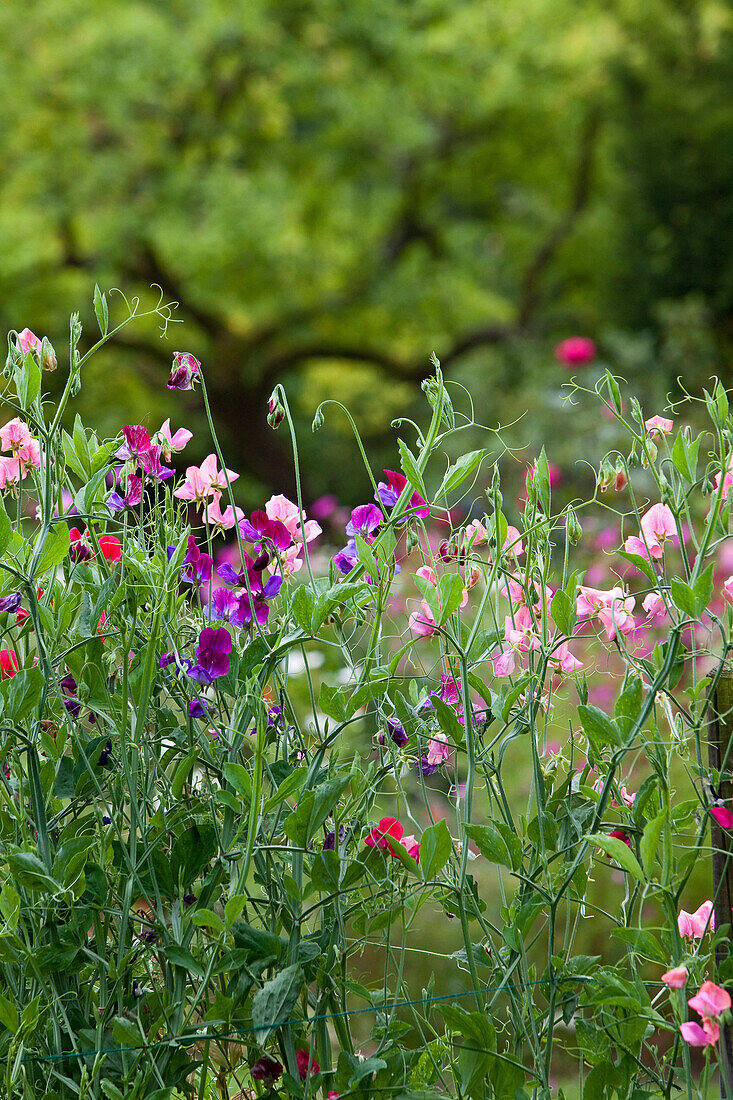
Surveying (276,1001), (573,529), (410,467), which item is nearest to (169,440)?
(410,467)

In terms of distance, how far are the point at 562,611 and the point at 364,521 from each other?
7.6 inches

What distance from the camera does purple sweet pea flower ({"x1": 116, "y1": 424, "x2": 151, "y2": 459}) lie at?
0.89m

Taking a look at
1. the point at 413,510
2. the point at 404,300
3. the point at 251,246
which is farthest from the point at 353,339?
the point at 413,510

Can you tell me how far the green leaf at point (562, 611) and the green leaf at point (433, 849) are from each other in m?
0.17

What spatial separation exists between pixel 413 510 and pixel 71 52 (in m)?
7.79

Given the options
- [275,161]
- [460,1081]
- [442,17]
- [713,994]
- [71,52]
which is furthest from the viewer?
[442,17]

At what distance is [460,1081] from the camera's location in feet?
2.71

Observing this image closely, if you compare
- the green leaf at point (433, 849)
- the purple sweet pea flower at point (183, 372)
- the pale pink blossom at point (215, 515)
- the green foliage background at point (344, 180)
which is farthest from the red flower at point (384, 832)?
the green foliage background at point (344, 180)

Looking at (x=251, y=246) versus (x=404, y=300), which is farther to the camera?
(x=404, y=300)

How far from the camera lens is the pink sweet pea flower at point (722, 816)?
808 mm

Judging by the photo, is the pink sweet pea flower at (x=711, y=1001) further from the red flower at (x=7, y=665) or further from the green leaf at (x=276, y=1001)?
the red flower at (x=7, y=665)

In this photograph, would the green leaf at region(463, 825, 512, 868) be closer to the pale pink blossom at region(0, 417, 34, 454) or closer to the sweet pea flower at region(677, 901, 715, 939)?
the sweet pea flower at region(677, 901, 715, 939)

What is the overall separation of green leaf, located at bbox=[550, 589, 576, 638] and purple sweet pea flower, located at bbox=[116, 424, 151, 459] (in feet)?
1.15

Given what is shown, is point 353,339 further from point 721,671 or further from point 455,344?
point 721,671
